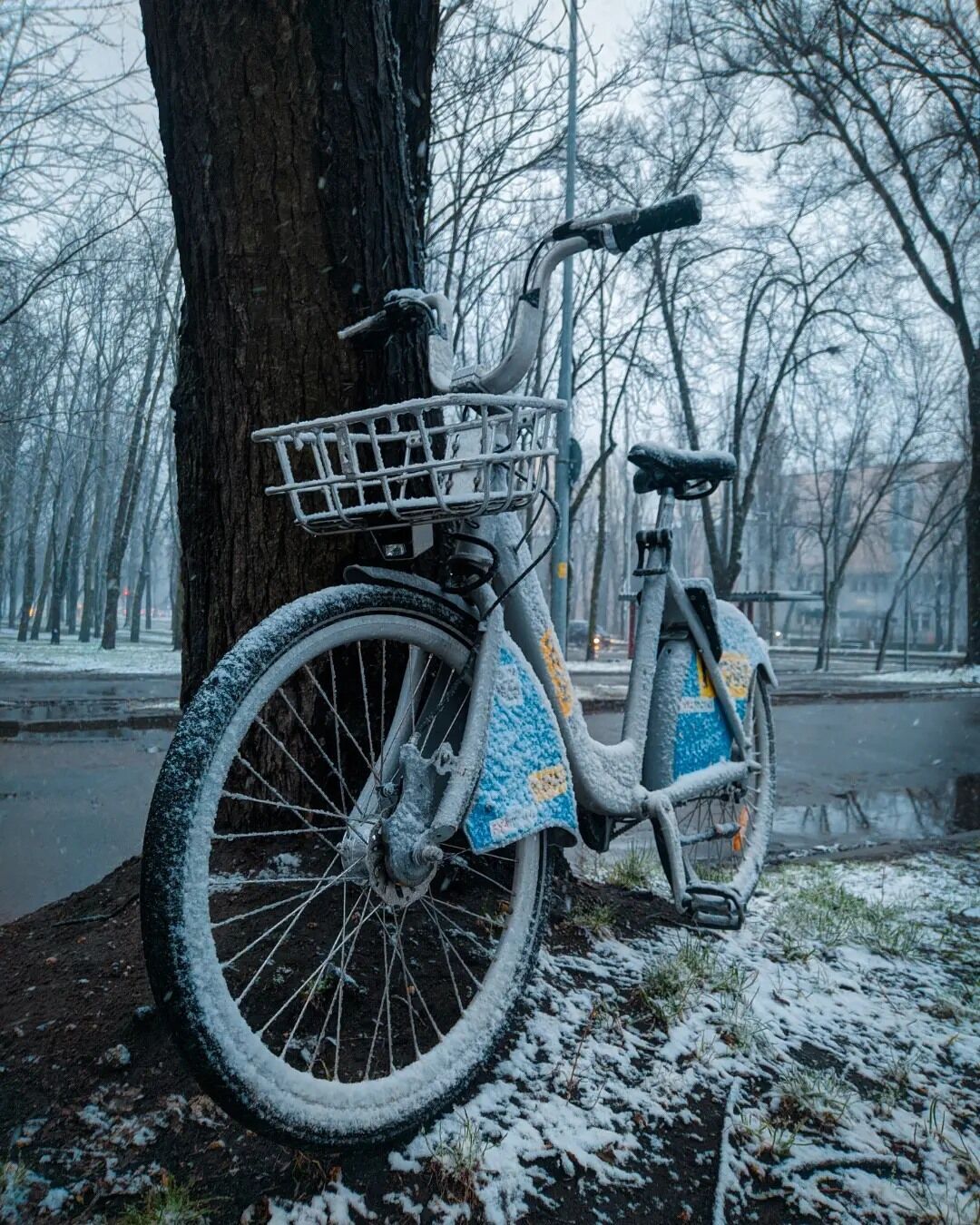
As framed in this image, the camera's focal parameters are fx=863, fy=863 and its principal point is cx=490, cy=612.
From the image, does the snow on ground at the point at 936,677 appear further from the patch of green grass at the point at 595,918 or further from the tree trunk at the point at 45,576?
the tree trunk at the point at 45,576

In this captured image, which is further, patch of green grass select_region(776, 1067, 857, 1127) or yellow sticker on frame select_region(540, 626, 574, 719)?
yellow sticker on frame select_region(540, 626, 574, 719)

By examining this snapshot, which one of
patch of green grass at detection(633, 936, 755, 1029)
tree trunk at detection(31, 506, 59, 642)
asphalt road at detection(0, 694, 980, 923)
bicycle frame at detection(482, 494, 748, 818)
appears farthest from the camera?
tree trunk at detection(31, 506, 59, 642)

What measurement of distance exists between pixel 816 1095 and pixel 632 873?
155 centimetres

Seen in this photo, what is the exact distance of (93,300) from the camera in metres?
19.4

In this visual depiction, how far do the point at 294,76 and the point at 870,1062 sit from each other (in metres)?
2.92

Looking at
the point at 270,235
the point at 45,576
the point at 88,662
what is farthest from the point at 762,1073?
the point at 45,576

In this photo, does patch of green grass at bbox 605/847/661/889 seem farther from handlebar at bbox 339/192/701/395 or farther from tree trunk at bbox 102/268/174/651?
tree trunk at bbox 102/268/174/651

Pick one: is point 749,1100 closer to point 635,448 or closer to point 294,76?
point 635,448

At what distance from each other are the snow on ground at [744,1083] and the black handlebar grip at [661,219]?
1.86m

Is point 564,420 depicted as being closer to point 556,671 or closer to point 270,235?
point 270,235

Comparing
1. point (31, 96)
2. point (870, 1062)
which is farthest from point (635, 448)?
point (31, 96)

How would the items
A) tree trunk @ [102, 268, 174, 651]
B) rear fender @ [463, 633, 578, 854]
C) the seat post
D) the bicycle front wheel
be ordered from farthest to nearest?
tree trunk @ [102, 268, 174, 651] → the seat post → rear fender @ [463, 633, 578, 854] → the bicycle front wheel

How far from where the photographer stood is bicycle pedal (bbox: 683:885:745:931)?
262cm

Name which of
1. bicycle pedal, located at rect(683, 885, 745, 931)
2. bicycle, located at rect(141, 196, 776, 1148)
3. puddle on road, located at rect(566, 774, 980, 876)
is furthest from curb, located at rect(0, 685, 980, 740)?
bicycle, located at rect(141, 196, 776, 1148)
